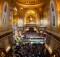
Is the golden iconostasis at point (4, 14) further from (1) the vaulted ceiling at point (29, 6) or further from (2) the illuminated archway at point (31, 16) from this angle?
(2) the illuminated archway at point (31, 16)

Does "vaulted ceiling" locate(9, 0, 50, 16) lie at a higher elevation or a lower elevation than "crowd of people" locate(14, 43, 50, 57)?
higher

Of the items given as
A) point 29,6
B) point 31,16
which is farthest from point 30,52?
point 31,16

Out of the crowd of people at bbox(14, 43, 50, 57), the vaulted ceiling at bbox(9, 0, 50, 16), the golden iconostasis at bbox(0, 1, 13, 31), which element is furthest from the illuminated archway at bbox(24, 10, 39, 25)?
the crowd of people at bbox(14, 43, 50, 57)

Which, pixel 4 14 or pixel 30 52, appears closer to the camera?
pixel 30 52

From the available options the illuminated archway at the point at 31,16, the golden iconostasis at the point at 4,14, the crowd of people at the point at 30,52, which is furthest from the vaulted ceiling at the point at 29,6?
the crowd of people at the point at 30,52

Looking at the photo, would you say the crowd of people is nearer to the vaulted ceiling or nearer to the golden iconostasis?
the golden iconostasis

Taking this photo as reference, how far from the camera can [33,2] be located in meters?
36.1

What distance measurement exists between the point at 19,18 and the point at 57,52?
2445 cm

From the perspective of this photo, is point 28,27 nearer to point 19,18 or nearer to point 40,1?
point 19,18

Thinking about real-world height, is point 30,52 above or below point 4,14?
below

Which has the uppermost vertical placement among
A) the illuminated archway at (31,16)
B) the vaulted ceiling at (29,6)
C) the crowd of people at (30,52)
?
the vaulted ceiling at (29,6)

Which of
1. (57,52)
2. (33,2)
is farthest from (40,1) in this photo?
(57,52)

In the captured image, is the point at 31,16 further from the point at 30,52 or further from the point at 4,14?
the point at 30,52

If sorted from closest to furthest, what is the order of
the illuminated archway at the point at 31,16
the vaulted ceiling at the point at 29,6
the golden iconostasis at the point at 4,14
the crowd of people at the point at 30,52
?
1. the golden iconostasis at the point at 4,14
2. the crowd of people at the point at 30,52
3. the vaulted ceiling at the point at 29,6
4. the illuminated archway at the point at 31,16
